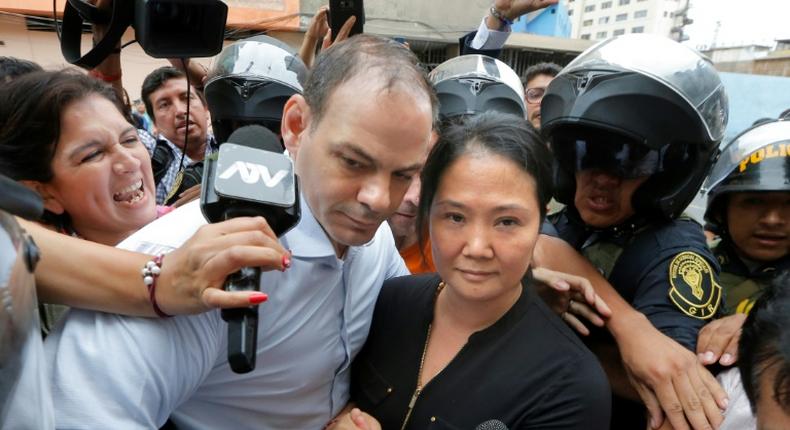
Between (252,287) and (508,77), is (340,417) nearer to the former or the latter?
(252,287)

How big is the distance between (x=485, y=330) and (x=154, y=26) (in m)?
1.67

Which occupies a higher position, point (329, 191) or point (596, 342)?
point (329, 191)

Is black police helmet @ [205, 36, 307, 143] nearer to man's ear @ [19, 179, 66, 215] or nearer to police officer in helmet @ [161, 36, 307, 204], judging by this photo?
police officer in helmet @ [161, 36, 307, 204]

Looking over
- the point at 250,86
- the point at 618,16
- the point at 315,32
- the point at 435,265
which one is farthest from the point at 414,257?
the point at 618,16

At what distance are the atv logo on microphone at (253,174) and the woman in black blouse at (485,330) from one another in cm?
46

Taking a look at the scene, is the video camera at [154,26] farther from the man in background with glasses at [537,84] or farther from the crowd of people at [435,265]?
the man in background with glasses at [537,84]

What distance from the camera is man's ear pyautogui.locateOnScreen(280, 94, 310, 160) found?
1300 mm

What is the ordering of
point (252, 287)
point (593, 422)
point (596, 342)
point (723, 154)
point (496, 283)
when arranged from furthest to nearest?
point (723, 154) < point (596, 342) < point (496, 283) < point (593, 422) < point (252, 287)

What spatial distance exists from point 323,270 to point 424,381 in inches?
15.1

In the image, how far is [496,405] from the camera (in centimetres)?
119

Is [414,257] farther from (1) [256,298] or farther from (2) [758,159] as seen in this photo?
(1) [256,298]

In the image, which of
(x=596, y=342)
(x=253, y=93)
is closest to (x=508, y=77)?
(x=253, y=93)

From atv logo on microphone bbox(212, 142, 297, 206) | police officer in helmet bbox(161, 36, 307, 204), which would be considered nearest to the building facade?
police officer in helmet bbox(161, 36, 307, 204)

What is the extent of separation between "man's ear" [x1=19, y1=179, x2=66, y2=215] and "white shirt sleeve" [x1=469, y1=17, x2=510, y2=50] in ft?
8.58
